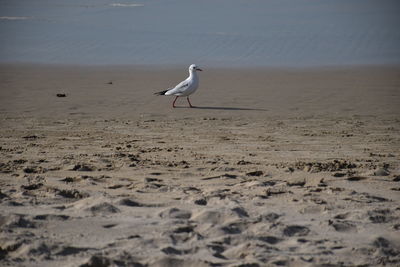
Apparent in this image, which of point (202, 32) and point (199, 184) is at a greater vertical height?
point (202, 32)

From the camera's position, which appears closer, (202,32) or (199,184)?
(199,184)

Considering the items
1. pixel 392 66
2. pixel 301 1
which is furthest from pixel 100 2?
pixel 392 66

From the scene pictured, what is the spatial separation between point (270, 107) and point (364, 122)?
2.13 metres

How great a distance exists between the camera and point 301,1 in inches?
1766

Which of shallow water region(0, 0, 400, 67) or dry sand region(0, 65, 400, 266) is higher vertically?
shallow water region(0, 0, 400, 67)

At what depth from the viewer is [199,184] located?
5.27 metres

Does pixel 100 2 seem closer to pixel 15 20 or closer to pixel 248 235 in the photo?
pixel 15 20

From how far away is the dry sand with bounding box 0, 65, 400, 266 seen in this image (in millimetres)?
3707

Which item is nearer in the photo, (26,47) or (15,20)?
(26,47)

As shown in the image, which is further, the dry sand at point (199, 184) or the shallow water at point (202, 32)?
the shallow water at point (202, 32)

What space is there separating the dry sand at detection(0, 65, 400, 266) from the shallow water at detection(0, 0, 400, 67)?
1356 centimetres

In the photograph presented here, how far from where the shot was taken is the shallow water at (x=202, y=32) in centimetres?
2511

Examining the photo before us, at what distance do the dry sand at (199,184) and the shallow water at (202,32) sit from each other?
13.6 m

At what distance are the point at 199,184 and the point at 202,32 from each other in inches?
1046
